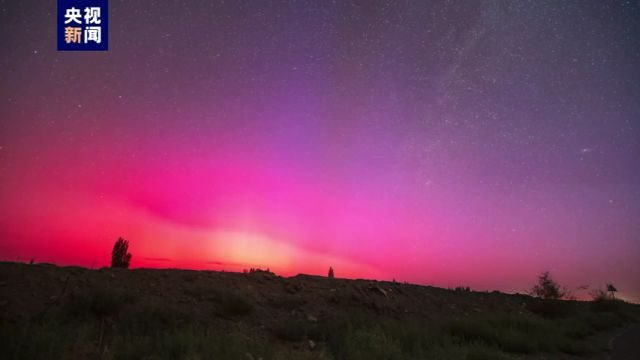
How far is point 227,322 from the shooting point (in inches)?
396

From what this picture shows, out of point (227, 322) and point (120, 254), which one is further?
point (120, 254)

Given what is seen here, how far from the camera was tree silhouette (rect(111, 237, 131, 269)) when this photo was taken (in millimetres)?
17391

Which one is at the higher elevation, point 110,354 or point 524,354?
point 110,354

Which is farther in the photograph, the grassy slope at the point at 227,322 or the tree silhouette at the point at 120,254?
the tree silhouette at the point at 120,254

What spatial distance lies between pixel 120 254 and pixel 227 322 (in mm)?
10092

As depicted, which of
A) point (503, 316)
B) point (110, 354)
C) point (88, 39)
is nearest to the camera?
point (110, 354)

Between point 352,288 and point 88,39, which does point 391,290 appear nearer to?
point 352,288

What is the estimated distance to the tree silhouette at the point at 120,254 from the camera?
57.1 ft

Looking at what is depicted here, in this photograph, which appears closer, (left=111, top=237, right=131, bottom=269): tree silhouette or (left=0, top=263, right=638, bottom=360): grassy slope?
(left=0, top=263, right=638, bottom=360): grassy slope

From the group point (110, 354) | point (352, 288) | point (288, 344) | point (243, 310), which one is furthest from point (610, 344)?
point (110, 354)

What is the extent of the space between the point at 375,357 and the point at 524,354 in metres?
5.24

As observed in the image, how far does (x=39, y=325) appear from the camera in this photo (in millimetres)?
7902

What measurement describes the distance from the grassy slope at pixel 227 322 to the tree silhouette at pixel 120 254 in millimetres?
6510

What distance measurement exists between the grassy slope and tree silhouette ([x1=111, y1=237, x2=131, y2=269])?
6.51m
